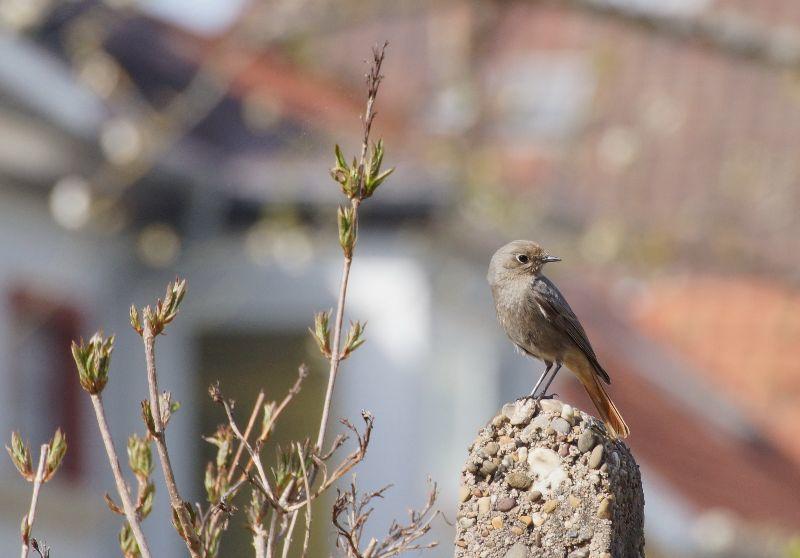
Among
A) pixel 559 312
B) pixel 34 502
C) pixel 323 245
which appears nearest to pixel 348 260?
pixel 34 502

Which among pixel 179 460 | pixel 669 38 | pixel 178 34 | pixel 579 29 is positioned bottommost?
pixel 179 460

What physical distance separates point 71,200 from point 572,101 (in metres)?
10.2

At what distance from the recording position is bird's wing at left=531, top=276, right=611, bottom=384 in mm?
4359

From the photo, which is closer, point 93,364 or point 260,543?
point 93,364

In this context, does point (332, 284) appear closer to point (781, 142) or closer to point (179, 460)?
point (179, 460)

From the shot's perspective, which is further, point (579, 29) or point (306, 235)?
point (579, 29)

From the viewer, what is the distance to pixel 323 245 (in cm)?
1415

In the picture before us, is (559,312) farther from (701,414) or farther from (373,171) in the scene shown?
(701,414)

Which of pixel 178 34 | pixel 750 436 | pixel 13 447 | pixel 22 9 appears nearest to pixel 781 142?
pixel 750 436

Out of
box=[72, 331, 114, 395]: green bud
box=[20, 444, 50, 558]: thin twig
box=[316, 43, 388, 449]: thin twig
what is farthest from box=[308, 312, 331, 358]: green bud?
box=[20, 444, 50, 558]: thin twig

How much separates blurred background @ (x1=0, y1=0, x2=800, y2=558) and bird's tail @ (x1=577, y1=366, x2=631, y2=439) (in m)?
5.81

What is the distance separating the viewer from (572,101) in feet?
68.8

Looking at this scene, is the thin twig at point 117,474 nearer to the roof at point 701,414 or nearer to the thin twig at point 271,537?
the thin twig at point 271,537

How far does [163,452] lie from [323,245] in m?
11.5
